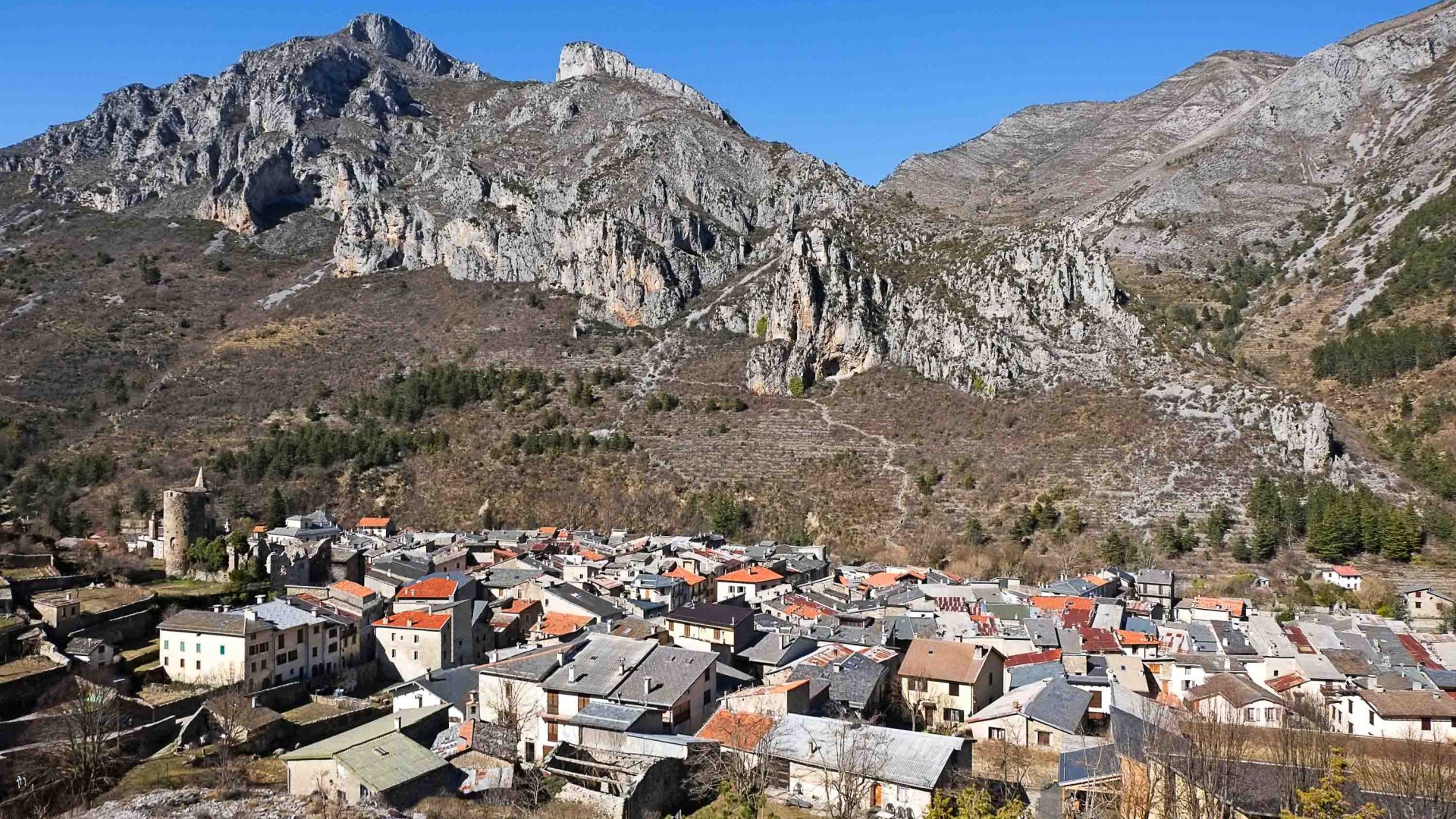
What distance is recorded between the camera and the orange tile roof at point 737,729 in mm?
25281

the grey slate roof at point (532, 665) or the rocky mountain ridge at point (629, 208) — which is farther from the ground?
the rocky mountain ridge at point (629, 208)

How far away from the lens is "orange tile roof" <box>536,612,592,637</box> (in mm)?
37625

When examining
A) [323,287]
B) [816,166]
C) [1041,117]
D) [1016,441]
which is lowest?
[1016,441]

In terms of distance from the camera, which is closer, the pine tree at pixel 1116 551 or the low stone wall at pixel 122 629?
the low stone wall at pixel 122 629

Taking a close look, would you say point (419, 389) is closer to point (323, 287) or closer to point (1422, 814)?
point (323, 287)

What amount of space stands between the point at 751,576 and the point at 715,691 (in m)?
17.8

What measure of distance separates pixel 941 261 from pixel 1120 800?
70.9 metres

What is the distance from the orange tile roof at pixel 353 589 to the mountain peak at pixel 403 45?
141 meters

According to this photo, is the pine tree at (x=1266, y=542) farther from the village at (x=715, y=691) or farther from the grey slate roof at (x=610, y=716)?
the grey slate roof at (x=610, y=716)

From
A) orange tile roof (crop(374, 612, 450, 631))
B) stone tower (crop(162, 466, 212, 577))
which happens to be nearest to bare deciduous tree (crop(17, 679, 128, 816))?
orange tile roof (crop(374, 612, 450, 631))

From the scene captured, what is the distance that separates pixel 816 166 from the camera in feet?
352

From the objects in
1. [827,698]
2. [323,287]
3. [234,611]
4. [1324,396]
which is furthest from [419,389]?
[1324,396]

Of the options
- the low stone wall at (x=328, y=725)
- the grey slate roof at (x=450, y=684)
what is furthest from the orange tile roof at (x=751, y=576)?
the low stone wall at (x=328, y=725)

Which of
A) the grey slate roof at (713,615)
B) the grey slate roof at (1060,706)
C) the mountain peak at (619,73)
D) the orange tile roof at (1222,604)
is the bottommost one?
the grey slate roof at (1060,706)
